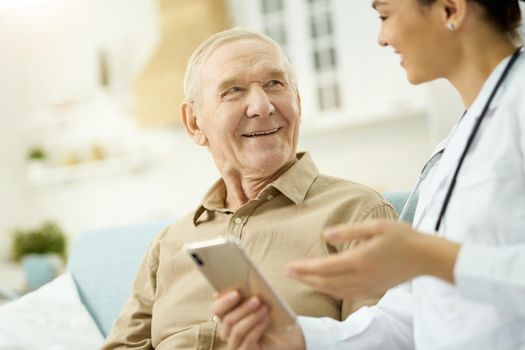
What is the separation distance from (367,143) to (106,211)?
92.1 inches

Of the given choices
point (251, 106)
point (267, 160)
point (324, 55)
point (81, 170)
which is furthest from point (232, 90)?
point (81, 170)

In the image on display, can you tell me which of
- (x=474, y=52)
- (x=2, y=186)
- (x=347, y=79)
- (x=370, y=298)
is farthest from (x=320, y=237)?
(x=2, y=186)

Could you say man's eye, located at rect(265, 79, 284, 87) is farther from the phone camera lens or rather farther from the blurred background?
the blurred background

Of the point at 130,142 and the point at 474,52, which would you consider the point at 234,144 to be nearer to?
the point at 474,52

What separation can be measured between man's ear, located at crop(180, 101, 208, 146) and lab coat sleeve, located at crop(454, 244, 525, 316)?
1035 mm

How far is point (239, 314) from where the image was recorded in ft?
3.36

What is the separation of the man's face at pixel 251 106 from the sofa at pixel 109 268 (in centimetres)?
49

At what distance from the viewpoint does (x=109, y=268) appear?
6.58 ft

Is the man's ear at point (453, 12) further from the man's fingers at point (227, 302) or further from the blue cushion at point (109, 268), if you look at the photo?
the blue cushion at point (109, 268)

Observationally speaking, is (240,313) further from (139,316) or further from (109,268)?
(109,268)

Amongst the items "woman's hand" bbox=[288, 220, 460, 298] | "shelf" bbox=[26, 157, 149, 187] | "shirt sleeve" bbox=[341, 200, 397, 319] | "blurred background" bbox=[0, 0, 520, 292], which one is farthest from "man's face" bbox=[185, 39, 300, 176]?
"shelf" bbox=[26, 157, 149, 187]

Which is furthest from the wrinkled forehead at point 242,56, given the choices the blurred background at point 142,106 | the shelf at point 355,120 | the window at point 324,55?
the window at point 324,55

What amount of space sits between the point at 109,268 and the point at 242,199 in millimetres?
557

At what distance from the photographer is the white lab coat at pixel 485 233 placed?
839 mm
